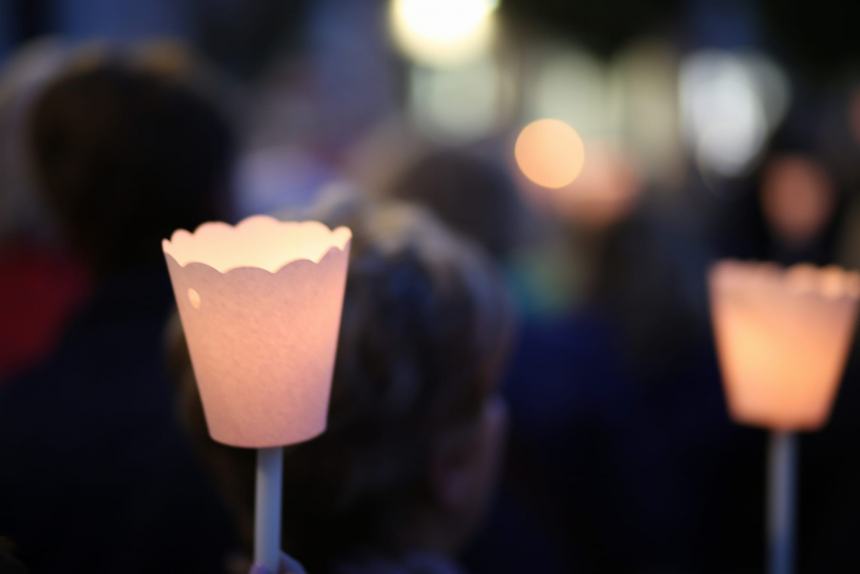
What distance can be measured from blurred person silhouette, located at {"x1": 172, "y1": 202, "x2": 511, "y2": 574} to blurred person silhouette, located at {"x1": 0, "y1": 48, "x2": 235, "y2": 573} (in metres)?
0.36

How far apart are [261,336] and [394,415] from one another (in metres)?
0.43

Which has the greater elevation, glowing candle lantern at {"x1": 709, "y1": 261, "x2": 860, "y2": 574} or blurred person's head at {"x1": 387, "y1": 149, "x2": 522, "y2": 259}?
blurred person's head at {"x1": 387, "y1": 149, "x2": 522, "y2": 259}

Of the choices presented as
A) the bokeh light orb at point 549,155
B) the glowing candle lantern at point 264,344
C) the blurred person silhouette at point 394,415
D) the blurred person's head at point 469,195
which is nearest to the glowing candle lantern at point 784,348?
the blurred person silhouette at point 394,415

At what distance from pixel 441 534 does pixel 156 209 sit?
88cm

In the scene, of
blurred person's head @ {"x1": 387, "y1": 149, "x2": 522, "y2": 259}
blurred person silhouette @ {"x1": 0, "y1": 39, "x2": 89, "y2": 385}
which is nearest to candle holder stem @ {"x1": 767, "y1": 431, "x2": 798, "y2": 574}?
blurred person's head @ {"x1": 387, "y1": 149, "x2": 522, "y2": 259}

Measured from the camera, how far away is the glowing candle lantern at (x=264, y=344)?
83 cm

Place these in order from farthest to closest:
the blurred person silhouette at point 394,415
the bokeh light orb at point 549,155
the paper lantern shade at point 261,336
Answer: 1. the bokeh light orb at point 549,155
2. the blurred person silhouette at point 394,415
3. the paper lantern shade at point 261,336

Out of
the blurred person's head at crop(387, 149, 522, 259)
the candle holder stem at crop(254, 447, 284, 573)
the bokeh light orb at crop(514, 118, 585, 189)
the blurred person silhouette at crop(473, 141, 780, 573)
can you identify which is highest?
the bokeh light orb at crop(514, 118, 585, 189)

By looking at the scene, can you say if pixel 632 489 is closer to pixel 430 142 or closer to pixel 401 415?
pixel 430 142

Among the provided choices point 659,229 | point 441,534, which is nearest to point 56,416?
point 441,534

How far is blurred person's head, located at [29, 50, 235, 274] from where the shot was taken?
1843 millimetres

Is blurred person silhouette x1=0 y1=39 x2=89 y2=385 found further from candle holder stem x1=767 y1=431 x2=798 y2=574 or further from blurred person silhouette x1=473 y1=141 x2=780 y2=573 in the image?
candle holder stem x1=767 y1=431 x2=798 y2=574

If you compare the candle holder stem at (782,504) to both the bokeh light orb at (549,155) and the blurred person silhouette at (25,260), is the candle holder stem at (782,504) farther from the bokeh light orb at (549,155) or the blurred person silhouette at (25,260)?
the bokeh light orb at (549,155)

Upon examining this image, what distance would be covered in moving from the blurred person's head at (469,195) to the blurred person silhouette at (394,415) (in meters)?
1.18
